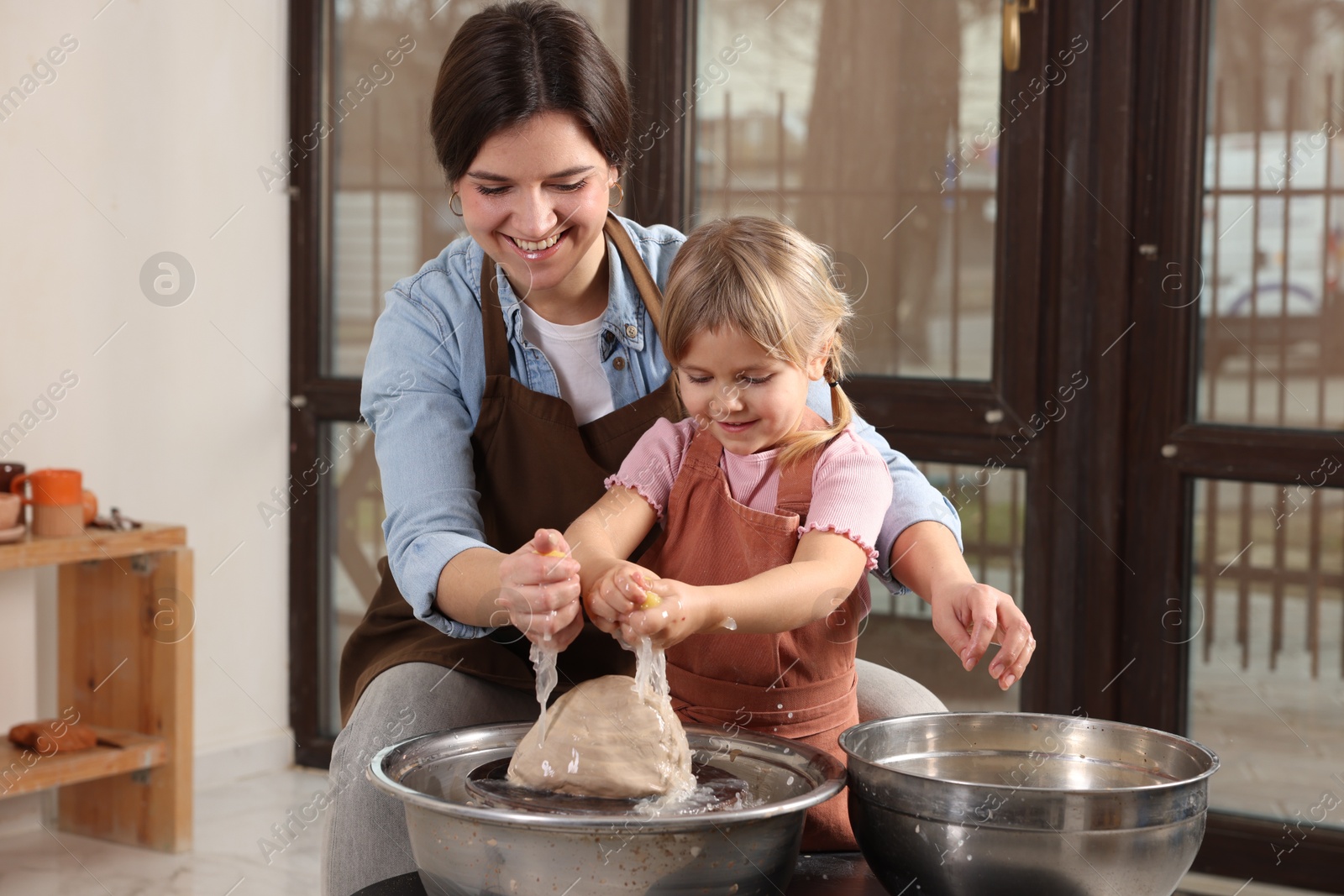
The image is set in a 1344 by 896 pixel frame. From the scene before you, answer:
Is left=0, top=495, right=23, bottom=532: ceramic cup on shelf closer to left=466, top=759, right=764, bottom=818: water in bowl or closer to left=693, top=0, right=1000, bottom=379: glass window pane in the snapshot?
left=693, top=0, right=1000, bottom=379: glass window pane

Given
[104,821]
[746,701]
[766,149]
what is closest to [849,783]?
[746,701]

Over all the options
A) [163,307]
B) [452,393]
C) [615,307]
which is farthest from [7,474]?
[615,307]

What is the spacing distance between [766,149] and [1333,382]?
43.0 inches

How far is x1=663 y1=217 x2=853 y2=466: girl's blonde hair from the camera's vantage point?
1.17 metres

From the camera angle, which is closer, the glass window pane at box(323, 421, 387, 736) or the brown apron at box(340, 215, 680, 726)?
the brown apron at box(340, 215, 680, 726)

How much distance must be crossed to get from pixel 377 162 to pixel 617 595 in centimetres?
228

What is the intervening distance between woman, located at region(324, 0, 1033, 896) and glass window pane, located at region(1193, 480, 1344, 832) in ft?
3.52

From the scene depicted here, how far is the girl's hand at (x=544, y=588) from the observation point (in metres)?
1.05

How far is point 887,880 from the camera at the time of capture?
3.34 ft

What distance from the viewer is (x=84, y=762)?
8.16ft

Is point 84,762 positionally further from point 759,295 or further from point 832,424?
point 759,295

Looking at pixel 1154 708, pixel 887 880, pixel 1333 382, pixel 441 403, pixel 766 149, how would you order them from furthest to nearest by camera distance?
1. pixel 766 149
2. pixel 1154 708
3. pixel 1333 382
4. pixel 441 403
5. pixel 887 880

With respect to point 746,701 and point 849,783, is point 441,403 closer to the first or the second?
point 746,701

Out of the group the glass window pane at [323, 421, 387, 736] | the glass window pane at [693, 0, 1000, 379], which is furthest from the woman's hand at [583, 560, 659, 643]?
the glass window pane at [323, 421, 387, 736]
